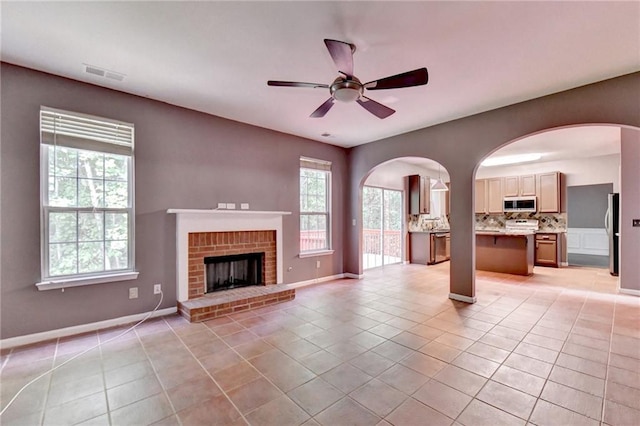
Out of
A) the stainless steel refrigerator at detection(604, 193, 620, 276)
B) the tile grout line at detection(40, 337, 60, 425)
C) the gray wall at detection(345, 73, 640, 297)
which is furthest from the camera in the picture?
the stainless steel refrigerator at detection(604, 193, 620, 276)

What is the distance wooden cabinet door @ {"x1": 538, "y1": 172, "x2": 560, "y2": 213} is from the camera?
7.12 metres

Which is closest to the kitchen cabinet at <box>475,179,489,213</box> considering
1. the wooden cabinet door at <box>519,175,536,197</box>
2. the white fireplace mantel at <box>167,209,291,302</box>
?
the wooden cabinet door at <box>519,175,536,197</box>

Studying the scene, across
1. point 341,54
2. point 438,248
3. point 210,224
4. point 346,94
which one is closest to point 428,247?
point 438,248

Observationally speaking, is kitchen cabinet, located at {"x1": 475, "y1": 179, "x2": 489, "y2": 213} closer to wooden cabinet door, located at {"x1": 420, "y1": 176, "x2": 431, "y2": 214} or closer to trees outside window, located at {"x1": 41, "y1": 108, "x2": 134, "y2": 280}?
wooden cabinet door, located at {"x1": 420, "y1": 176, "x2": 431, "y2": 214}

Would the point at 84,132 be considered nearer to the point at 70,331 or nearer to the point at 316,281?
the point at 70,331

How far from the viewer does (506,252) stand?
6156 millimetres

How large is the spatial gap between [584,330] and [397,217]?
16.3 ft

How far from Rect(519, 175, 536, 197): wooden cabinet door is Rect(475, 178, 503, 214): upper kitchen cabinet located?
49 cm

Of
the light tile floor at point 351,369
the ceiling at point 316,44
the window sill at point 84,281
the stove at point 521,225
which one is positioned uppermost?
the ceiling at point 316,44

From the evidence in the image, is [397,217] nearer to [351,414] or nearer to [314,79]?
[314,79]

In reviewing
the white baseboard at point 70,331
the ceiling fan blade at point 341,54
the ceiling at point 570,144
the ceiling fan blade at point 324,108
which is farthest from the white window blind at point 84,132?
the ceiling at point 570,144

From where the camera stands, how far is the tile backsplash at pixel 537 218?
287 inches

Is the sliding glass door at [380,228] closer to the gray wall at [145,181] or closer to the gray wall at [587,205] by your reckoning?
the gray wall at [145,181]

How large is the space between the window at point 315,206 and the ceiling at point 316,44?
204 cm
